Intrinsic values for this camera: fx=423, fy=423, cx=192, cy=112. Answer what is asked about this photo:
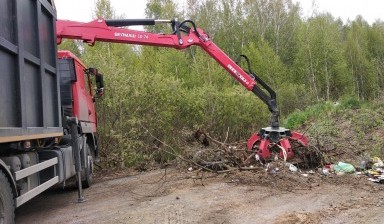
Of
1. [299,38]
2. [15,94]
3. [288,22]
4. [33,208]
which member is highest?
[288,22]

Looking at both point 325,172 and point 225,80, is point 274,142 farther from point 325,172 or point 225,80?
point 225,80

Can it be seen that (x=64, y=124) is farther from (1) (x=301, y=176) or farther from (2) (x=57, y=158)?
(1) (x=301, y=176)

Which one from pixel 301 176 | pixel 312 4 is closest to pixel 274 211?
pixel 301 176

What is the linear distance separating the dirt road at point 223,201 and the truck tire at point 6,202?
5.22 ft

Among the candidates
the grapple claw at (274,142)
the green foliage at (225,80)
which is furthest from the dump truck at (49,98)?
the green foliage at (225,80)

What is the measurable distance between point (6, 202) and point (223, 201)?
3443 millimetres

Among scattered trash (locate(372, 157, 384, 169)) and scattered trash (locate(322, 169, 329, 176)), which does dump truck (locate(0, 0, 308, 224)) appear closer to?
scattered trash (locate(322, 169, 329, 176))

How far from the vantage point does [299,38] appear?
33344 mm

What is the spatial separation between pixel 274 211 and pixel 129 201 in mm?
2506

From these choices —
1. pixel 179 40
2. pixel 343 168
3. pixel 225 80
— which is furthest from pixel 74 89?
pixel 225 80

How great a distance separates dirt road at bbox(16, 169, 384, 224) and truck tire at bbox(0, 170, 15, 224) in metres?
1.59

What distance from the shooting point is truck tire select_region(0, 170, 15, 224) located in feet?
14.3

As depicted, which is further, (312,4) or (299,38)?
(312,4)

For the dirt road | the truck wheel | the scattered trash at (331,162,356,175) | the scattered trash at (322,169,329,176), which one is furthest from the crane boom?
the truck wheel
